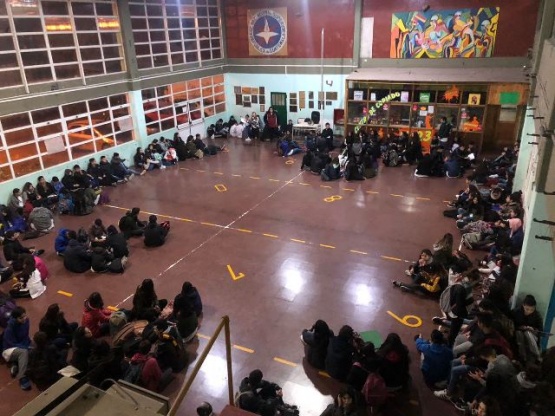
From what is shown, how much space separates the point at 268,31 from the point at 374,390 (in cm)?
2018

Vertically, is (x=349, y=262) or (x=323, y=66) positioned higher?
(x=323, y=66)

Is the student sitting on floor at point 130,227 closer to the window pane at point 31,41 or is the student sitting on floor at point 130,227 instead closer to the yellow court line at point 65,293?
the yellow court line at point 65,293

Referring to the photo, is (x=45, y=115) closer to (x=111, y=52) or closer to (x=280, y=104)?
(x=111, y=52)

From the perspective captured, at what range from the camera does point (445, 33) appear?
62.1ft

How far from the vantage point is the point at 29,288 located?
975 centimetres

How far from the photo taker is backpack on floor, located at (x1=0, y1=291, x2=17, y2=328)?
28.2 feet

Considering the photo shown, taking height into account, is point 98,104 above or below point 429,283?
Result: above

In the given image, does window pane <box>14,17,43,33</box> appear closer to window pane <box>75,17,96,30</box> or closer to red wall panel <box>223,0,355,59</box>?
window pane <box>75,17,96,30</box>

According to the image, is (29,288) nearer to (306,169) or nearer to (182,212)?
(182,212)

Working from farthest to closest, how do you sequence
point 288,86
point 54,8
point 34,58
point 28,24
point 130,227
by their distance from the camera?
1. point 288,86
2. point 54,8
3. point 34,58
4. point 28,24
5. point 130,227

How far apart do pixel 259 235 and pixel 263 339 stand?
4442 millimetres

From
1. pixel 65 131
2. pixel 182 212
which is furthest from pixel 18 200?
pixel 182 212

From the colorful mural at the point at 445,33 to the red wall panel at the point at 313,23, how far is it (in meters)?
2.30

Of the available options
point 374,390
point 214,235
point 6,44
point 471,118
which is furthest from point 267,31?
point 374,390
